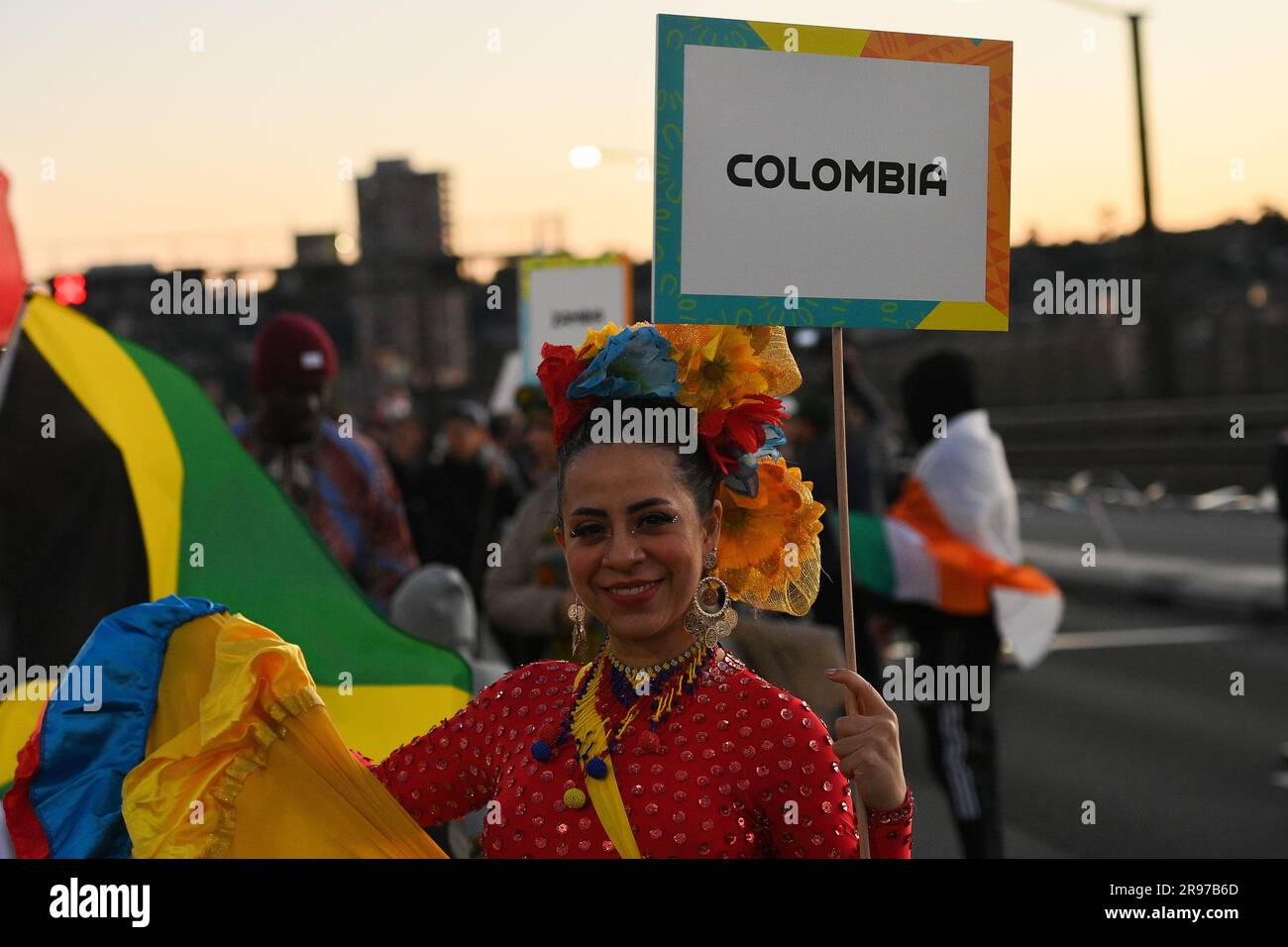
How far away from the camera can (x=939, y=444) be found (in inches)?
239

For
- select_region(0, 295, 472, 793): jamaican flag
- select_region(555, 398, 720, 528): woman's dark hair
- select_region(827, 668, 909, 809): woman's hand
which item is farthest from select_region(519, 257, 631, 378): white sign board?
select_region(827, 668, 909, 809): woman's hand

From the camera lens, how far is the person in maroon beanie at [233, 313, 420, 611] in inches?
204

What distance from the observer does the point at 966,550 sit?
19.6 feet

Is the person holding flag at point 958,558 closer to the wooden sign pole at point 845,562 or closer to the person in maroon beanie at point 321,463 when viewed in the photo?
the person in maroon beanie at point 321,463

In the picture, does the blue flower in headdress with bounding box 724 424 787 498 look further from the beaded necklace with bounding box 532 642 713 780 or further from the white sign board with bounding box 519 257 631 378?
the white sign board with bounding box 519 257 631 378

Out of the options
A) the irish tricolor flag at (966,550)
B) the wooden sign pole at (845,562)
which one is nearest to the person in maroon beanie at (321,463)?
the irish tricolor flag at (966,550)

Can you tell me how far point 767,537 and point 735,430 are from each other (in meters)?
0.20

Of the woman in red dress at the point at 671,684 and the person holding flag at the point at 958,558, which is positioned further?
the person holding flag at the point at 958,558

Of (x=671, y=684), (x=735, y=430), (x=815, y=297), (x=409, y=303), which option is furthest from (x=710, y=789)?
(x=409, y=303)

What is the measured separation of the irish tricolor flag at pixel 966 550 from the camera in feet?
19.5

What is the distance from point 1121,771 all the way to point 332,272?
43.5 metres

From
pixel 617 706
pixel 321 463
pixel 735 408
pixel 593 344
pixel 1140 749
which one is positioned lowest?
pixel 1140 749

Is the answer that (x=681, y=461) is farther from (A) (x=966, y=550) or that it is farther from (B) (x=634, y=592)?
(A) (x=966, y=550)

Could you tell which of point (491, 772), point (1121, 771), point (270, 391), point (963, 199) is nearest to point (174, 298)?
point (270, 391)
